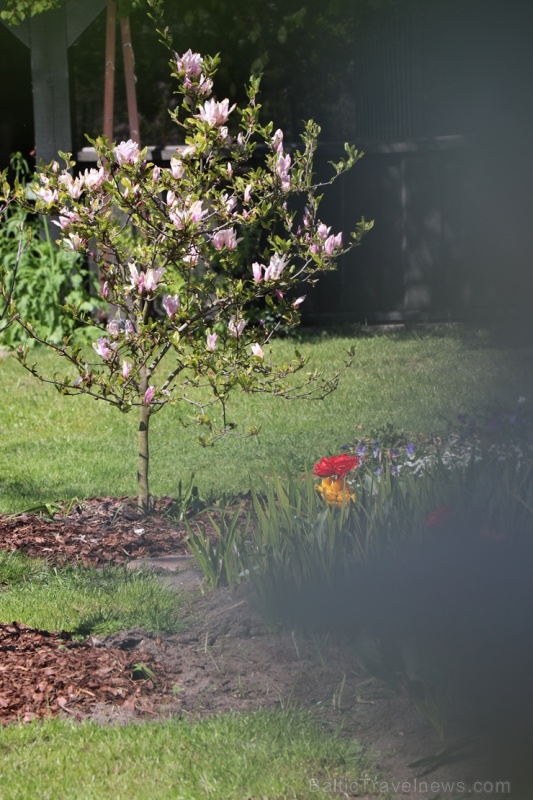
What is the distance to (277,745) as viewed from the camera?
103 inches

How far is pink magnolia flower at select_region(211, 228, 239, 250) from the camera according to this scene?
4.09 m

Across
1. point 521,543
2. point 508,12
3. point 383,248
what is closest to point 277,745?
point 521,543

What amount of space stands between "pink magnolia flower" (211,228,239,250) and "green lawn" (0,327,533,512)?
1072 millimetres

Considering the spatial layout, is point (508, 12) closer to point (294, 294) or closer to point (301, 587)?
point (294, 294)

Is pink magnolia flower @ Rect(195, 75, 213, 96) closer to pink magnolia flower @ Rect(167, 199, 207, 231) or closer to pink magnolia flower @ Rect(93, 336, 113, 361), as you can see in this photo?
pink magnolia flower @ Rect(167, 199, 207, 231)

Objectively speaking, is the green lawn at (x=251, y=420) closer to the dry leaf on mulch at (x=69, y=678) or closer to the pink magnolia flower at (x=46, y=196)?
the pink magnolia flower at (x=46, y=196)

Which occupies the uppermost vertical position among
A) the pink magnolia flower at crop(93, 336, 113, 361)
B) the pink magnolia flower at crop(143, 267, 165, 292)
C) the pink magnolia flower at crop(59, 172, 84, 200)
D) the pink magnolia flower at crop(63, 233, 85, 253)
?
the pink magnolia flower at crop(59, 172, 84, 200)

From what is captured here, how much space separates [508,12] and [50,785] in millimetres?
9802

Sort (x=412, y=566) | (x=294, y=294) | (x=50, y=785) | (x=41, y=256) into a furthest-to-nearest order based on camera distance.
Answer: (x=294, y=294), (x=41, y=256), (x=412, y=566), (x=50, y=785)

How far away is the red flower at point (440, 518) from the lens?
322cm

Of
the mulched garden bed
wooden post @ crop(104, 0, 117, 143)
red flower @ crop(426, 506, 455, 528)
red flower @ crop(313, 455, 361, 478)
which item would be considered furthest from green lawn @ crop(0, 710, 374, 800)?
wooden post @ crop(104, 0, 117, 143)

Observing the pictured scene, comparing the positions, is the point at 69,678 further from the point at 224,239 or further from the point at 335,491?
the point at 224,239

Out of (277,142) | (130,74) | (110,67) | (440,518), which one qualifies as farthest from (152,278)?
(110,67)

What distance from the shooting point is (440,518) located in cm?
322
